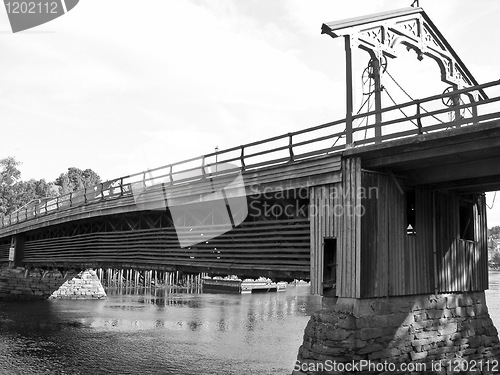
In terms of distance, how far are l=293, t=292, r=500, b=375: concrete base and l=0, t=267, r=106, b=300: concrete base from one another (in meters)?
30.8

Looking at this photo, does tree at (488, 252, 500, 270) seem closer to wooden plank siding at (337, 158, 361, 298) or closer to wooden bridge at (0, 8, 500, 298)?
wooden bridge at (0, 8, 500, 298)

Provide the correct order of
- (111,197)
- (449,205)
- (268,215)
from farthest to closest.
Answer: (111,197) < (268,215) < (449,205)

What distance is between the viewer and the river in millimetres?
18625

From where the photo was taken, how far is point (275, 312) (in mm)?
36281

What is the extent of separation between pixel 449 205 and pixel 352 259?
451 centimetres

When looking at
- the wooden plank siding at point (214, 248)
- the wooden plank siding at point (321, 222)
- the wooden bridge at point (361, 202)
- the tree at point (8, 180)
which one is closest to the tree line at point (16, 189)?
the tree at point (8, 180)

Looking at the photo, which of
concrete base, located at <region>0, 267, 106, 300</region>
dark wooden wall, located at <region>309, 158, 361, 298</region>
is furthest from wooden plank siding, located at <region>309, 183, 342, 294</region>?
concrete base, located at <region>0, 267, 106, 300</region>

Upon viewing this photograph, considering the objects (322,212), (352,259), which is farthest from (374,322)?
(322,212)

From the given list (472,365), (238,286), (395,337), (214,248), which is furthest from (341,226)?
(238,286)

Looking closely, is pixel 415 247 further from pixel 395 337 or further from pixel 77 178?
pixel 77 178

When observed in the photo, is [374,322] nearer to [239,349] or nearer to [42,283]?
[239,349]

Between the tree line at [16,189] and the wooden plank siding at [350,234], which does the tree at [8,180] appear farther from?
the wooden plank siding at [350,234]

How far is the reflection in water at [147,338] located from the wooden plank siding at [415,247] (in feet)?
21.1

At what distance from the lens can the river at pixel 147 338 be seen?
18.6 m
